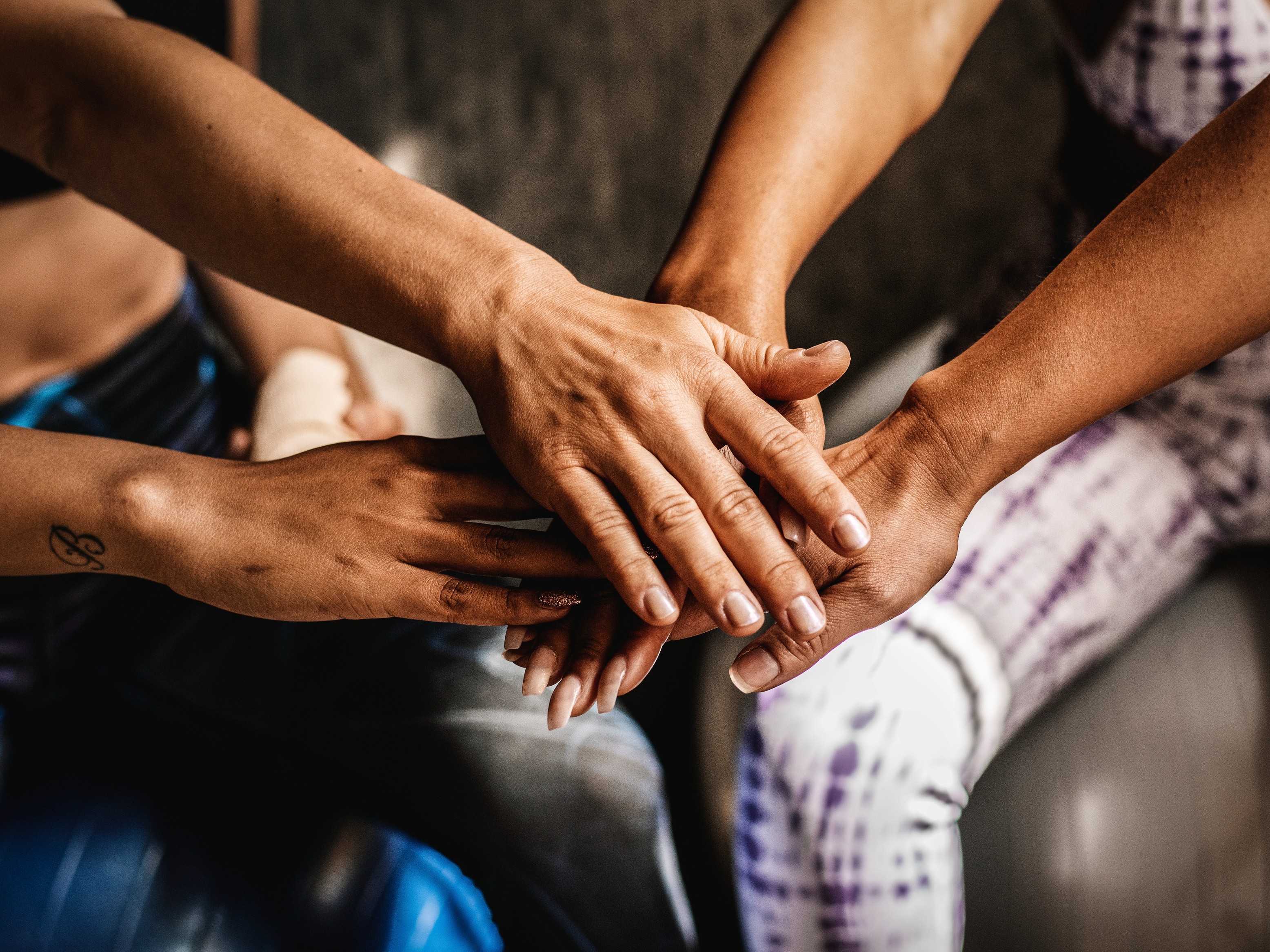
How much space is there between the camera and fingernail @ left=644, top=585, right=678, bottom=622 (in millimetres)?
474

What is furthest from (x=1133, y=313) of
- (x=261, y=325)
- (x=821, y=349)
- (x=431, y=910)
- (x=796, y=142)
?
(x=261, y=325)

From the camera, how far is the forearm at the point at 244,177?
56 centimetres


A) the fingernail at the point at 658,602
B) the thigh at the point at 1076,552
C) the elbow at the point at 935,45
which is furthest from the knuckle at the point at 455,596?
the elbow at the point at 935,45

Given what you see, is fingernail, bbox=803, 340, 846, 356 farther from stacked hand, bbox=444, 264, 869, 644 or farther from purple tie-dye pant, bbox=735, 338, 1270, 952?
purple tie-dye pant, bbox=735, 338, 1270, 952

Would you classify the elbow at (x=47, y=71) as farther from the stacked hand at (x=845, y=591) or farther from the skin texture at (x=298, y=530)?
the stacked hand at (x=845, y=591)

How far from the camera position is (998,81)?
3.83ft

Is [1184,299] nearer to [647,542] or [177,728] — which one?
[647,542]

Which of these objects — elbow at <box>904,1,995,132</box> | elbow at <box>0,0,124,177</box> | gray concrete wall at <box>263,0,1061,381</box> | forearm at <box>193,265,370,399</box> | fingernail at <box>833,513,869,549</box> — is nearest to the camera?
fingernail at <box>833,513,869,549</box>

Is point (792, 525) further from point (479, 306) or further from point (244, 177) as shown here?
point (244, 177)

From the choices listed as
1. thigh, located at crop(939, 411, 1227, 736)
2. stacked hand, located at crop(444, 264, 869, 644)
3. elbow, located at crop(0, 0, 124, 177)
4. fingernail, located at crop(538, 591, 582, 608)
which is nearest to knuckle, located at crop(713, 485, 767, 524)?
stacked hand, located at crop(444, 264, 869, 644)

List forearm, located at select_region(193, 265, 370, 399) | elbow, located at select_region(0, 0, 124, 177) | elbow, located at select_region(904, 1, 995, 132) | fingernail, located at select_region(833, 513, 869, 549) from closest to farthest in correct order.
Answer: fingernail, located at select_region(833, 513, 869, 549) < elbow, located at select_region(0, 0, 124, 177) < elbow, located at select_region(904, 1, 995, 132) < forearm, located at select_region(193, 265, 370, 399)

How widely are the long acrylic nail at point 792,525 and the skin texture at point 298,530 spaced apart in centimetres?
12

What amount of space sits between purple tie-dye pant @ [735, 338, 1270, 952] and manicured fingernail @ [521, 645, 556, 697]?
188mm

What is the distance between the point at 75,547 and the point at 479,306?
0.30m
